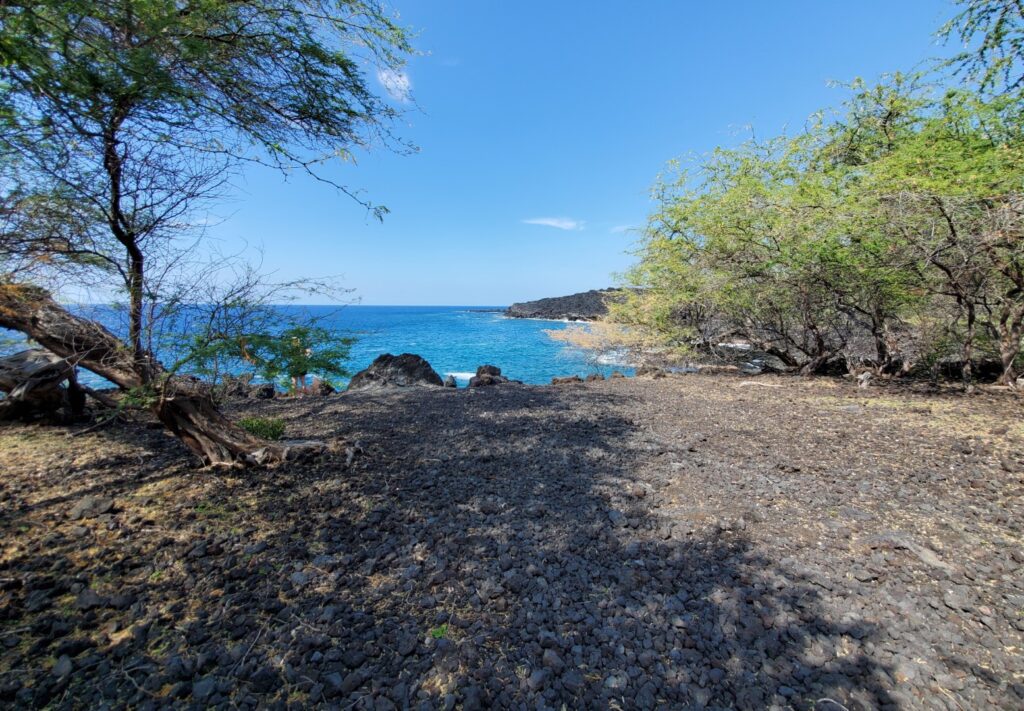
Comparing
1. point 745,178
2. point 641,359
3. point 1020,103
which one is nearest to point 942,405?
point 1020,103

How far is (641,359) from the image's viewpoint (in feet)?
43.5

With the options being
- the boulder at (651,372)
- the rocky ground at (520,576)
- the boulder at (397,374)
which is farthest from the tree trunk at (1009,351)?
the boulder at (397,374)

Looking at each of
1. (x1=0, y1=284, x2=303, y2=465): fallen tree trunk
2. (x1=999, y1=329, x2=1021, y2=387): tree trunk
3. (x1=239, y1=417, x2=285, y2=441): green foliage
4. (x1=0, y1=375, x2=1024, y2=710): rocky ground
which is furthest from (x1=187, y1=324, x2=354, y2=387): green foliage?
(x1=999, y1=329, x2=1021, y2=387): tree trunk

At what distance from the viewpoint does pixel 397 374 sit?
11375mm

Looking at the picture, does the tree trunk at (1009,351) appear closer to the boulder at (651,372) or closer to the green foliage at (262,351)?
the boulder at (651,372)

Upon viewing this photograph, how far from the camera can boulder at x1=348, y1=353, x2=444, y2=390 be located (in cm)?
1116

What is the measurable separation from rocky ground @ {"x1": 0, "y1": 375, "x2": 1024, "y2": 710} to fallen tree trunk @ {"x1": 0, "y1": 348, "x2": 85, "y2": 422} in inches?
32.9

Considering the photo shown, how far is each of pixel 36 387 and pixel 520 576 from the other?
6762mm

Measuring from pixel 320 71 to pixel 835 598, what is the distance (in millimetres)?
5082

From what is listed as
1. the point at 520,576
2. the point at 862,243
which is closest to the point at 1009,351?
the point at 862,243

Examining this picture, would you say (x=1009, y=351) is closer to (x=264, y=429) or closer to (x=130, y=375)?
(x=264, y=429)

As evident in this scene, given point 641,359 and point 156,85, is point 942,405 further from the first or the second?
point 156,85

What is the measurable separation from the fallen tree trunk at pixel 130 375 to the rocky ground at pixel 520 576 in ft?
1.01

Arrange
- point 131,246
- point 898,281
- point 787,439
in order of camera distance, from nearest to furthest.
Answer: point 131,246 → point 787,439 → point 898,281
